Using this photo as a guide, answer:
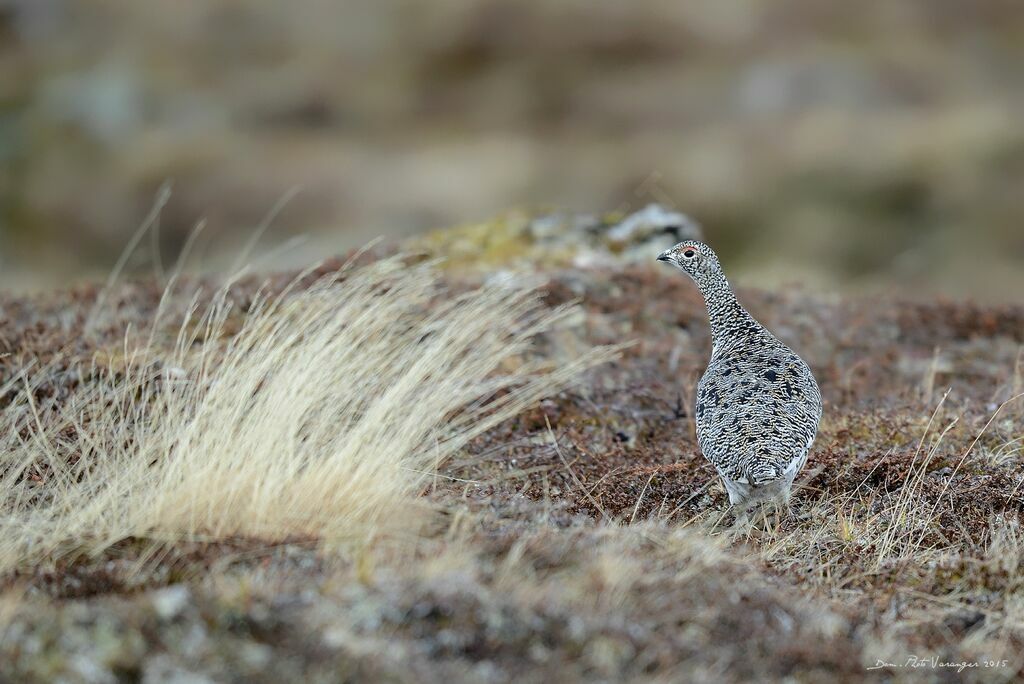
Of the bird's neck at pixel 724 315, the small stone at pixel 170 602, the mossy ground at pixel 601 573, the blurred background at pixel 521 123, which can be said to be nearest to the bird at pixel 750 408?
the bird's neck at pixel 724 315

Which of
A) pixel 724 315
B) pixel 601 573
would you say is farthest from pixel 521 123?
pixel 601 573

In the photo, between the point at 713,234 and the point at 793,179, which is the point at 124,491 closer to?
the point at 713,234

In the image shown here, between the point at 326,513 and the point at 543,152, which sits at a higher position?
the point at 326,513

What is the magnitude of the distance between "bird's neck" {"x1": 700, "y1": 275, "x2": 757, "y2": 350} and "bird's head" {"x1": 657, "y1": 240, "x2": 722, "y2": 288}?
0.04 meters

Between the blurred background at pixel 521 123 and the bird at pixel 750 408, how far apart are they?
9339mm

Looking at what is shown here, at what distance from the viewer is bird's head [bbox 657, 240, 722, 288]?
701 cm

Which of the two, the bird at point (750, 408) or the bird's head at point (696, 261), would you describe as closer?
the bird at point (750, 408)

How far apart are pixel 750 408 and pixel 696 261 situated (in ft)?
4.94

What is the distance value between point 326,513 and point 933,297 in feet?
26.4

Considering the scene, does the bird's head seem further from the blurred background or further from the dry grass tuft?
the blurred background

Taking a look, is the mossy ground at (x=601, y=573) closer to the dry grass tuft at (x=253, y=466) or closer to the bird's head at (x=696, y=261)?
the dry grass tuft at (x=253, y=466)

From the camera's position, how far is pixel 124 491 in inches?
195

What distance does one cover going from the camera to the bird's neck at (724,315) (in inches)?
265

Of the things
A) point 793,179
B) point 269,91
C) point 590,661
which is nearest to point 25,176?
point 269,91
